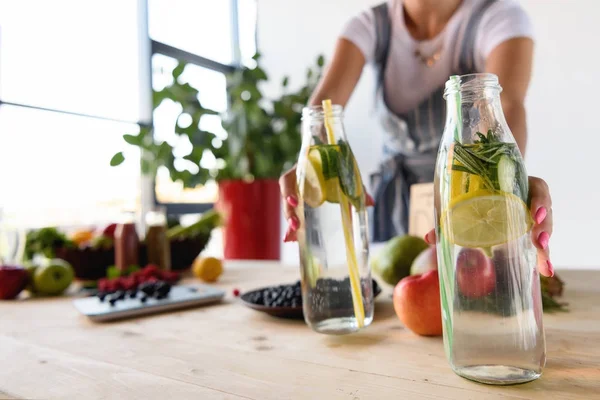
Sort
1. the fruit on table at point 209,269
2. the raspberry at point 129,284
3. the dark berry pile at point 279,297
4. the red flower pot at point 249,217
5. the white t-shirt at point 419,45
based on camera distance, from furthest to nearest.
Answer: the red flower pot at point 249,217, the fruit on table at point 209,269, the white t-shirt at point 419,45, the raspberry at point 129,284, the dark berry pile at point 279,297

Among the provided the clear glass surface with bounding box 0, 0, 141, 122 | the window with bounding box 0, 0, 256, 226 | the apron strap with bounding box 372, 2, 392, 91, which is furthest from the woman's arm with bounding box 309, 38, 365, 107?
the clear glass surface with bounding box 0, 0, 141, 122

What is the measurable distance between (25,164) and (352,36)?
2.05 m

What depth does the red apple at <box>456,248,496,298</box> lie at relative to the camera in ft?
1.47

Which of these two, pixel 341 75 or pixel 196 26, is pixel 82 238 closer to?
pixel 341 75

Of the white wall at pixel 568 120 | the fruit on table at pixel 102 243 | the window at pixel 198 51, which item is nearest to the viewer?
the fruit on table at pixel 102 243

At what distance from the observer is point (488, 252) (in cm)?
45

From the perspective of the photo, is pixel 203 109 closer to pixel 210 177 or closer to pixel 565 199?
pixel 210 177

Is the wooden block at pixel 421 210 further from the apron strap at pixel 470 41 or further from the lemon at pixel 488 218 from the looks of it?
the lemon at pixel 488 218

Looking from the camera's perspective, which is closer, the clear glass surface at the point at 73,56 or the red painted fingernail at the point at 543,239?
the red painted fingernail at the point at 543,239

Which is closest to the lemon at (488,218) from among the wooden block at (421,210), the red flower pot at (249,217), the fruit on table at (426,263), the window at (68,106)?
the fruit on table at (426,263)

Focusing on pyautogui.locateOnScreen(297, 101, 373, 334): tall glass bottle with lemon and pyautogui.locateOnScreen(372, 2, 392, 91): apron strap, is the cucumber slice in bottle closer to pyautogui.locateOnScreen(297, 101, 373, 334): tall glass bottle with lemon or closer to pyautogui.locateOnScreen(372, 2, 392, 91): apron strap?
pyautogui.locateOnScreen(297, 101, 373, 334): tall glass bottle with lemon

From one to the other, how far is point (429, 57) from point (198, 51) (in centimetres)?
251

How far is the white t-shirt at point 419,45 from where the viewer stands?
1.18 metres

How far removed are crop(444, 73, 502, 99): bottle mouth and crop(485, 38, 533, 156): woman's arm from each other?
1.08 feet
